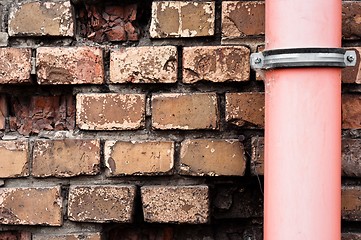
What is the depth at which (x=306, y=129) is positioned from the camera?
940 mm

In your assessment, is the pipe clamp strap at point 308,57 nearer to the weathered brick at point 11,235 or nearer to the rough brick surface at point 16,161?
the rough brick surface at point 16,161

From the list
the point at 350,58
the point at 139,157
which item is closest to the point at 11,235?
the point at 139,157

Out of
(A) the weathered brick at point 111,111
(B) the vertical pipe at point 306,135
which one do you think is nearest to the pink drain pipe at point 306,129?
(B) the vertical pipe at point 306,135

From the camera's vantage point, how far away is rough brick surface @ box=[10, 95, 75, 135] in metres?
1.26

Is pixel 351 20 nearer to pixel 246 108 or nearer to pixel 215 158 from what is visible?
pixel 246 108

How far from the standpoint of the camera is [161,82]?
1.19 m

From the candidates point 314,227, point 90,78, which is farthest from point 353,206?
point 90,78

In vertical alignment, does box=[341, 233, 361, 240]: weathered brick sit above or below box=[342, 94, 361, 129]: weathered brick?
below

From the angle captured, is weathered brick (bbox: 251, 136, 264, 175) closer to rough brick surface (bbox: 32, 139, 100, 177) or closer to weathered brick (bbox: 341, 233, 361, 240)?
weathered brick (bbox: 341, 233, 361, 240)

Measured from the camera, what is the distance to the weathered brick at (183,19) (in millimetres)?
1195

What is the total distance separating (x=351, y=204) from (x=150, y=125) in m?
0.43

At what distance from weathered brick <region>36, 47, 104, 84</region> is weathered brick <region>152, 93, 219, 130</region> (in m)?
0.13

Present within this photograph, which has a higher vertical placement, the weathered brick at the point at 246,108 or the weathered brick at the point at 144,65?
the weathered brick at the point at 144,65

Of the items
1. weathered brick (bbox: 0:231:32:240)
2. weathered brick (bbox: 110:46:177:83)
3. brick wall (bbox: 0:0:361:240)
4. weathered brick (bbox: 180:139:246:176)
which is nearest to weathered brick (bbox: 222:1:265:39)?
brick wall (bbox: 0:0:361:240)
